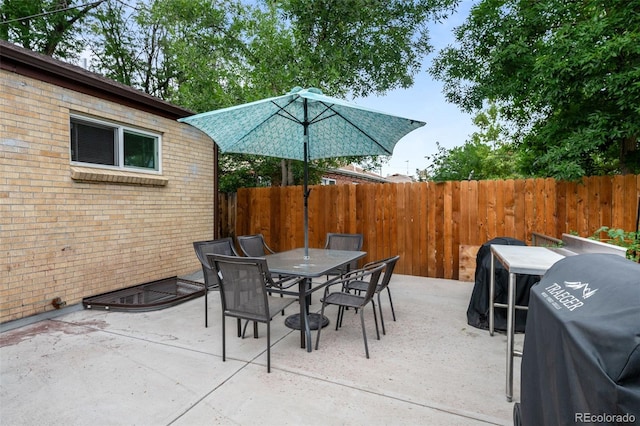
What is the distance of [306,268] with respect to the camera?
134 inches

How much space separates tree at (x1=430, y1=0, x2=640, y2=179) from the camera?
462 cm

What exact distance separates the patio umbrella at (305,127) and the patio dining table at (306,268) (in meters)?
0.31

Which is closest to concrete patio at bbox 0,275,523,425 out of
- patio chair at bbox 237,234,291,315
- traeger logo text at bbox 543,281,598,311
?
patio chair at bbox 237,234,291,315

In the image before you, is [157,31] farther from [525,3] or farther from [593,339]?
[593,339]

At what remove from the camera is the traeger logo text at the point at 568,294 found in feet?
3.42

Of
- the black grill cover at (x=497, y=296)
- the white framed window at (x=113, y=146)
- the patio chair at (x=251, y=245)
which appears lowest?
the black grill cover at (x=497, y=296)

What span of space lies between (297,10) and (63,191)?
6323 mm

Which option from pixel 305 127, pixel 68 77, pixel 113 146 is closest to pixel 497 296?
pixel 305 127

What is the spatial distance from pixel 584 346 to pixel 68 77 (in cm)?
560

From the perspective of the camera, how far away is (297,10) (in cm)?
779

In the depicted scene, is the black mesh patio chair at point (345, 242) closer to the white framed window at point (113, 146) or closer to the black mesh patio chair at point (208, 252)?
the black mesh patio chair at point (208, 252)

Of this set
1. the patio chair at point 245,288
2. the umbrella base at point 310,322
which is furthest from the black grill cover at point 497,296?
the patio chair at point 245,288

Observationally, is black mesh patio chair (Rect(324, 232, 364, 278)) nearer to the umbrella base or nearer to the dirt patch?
the umbrella base

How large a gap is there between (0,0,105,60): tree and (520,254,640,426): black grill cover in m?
13.7
